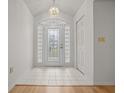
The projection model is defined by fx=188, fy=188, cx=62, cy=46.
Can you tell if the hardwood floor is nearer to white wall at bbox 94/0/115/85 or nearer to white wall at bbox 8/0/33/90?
white wall at bbox 8/0/33/90

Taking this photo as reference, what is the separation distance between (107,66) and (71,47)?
15.1 ft

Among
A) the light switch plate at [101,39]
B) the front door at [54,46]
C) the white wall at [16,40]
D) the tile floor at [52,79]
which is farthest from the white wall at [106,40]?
the front door at [54,46]

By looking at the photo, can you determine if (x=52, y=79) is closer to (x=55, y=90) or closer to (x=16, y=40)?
(x=55, y=90)

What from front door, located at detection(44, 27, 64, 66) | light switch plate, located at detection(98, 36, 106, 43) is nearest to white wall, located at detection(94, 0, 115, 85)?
light switch plate, located at detection(98, 36, 106, 43)

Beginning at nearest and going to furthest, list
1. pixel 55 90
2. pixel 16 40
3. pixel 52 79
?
1. pixel 55 90
2. pixel 16 40
3. pixel 52 79

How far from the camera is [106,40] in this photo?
16.3ft

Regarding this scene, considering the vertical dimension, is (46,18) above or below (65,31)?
above

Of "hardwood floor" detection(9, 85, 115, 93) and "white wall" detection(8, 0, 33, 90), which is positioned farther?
"white wall" detection(8, 0, 33, 90)

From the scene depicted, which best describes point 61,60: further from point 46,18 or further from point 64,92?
point 64,92

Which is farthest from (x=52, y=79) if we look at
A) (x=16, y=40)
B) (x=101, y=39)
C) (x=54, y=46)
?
(x=54, y=46)

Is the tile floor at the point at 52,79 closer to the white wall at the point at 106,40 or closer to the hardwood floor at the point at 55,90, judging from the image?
the hardwood floor at the point at 55,90

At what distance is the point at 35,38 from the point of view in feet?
30.7

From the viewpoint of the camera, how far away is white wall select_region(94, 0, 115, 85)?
4914mm
